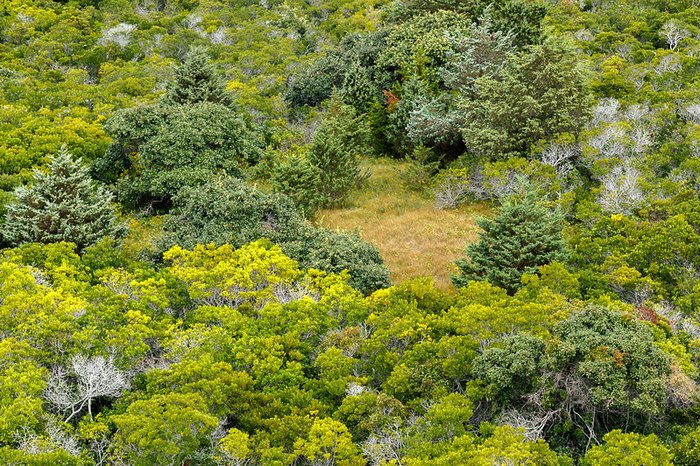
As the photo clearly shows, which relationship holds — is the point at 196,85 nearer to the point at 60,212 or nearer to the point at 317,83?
the point at 317,83

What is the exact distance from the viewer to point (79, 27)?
2050 inches

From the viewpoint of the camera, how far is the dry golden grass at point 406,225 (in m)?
25.6

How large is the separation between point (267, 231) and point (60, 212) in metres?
6.98

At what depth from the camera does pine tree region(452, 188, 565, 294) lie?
21.0m

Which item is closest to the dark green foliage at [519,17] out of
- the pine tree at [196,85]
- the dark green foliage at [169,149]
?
the pine tree at [196,85]

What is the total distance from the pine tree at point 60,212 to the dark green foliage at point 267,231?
2.26m

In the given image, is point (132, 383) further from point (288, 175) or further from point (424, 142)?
point (424, 142)

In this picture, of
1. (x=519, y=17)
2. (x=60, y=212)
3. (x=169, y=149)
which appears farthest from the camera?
(x=519, y=17)

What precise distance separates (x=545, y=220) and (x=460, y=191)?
808 cm

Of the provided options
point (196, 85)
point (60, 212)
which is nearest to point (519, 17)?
point (196, 85)

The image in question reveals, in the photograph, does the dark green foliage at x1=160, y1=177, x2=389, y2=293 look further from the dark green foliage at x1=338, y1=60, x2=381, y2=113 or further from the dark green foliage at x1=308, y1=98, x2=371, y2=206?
the dark green foliage at x1=338, y1=60, x2=381, y2=113

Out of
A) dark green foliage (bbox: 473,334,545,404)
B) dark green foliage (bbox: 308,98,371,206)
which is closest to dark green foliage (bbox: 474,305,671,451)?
dark green foliage (bbox: 473,334,545,404)

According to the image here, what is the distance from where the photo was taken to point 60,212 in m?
23.9

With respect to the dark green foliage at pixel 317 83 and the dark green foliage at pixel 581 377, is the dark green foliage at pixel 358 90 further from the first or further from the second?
the dark green foliage at pixel 581 377
